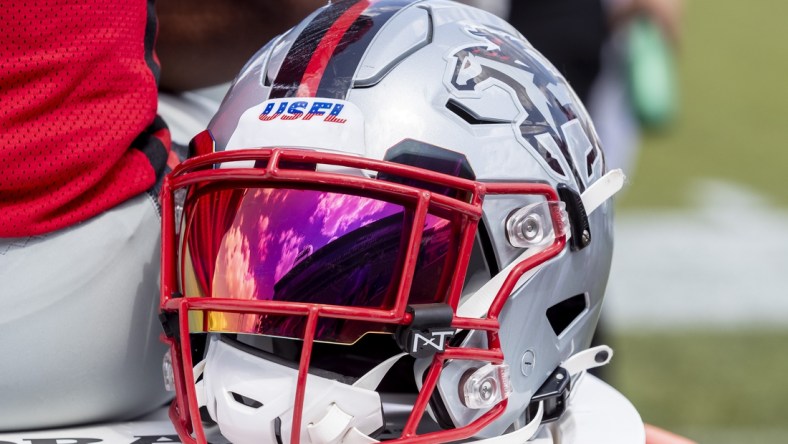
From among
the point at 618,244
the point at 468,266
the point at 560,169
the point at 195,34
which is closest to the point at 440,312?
the point at 468,266

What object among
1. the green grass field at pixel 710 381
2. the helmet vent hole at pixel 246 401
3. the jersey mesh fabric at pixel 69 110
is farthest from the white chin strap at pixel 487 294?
the green grass field at pixel 710 381

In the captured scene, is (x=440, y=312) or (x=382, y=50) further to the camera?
(x=382, y=50)

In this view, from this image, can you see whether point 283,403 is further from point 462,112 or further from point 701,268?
point 701,268

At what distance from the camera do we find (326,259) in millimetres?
1075

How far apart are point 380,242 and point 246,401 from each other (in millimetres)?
215

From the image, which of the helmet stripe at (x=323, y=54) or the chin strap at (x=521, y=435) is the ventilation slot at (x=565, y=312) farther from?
the helmet stripe at (x=323, y=54)

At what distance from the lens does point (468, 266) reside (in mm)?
1129

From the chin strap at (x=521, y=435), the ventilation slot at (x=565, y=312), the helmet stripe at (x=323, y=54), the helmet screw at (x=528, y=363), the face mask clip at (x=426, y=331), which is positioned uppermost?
the helmet stripe at (x=323, y=54)

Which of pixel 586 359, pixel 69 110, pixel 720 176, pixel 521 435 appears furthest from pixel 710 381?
pixel 720 176

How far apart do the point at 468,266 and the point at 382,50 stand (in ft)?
0.81

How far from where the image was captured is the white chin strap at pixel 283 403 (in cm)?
107

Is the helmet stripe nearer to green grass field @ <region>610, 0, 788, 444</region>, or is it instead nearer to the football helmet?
the football helmet

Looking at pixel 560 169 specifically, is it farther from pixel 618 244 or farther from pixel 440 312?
pixel 618 244

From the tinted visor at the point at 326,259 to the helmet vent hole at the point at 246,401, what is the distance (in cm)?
7
